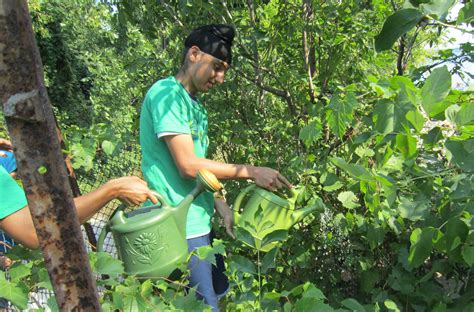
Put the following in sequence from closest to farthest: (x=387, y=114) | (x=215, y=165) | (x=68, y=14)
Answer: (x=387, y=114) < (x=215, y=165) < (x=68, y=14)

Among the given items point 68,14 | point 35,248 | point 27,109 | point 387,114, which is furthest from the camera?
point 68,14

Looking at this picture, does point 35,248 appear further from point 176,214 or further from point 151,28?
point 151,28

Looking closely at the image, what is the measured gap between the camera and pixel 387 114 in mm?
1580

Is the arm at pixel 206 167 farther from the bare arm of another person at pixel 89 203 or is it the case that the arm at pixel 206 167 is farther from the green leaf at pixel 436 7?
the green leaf at pixel 436 7

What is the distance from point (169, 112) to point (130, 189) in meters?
0.56

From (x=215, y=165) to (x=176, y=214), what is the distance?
322 mm

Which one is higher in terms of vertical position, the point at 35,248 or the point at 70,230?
the point at 70,230

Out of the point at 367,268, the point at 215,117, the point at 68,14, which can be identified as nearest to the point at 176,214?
the point at 367,268

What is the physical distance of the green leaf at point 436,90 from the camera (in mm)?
1400

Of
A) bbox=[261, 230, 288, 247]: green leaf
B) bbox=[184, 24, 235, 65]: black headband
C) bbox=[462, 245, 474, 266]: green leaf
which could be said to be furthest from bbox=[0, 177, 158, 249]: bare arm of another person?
bbox=[462, 245, 474, 266]: green leaf

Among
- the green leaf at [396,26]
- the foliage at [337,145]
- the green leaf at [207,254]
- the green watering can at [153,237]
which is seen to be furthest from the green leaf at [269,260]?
the green leaf at [396,26]

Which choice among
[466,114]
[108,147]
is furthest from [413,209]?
[108,147]

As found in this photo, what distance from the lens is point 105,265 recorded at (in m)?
1.27

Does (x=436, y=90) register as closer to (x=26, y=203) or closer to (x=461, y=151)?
(x=461, y=151)
